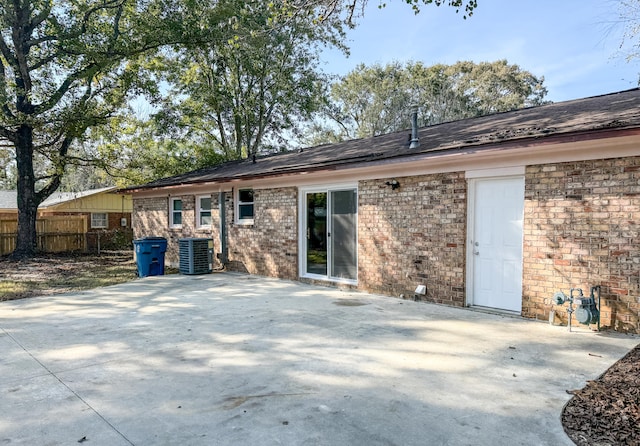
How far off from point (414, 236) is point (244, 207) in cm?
563

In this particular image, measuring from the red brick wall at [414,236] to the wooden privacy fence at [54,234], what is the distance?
14.6 m

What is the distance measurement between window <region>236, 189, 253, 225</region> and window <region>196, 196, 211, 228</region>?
152cm

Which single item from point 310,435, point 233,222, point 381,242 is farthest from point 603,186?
point 233,222

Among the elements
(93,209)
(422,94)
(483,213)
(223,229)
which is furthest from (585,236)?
(93,209)

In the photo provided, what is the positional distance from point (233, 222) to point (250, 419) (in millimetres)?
9054

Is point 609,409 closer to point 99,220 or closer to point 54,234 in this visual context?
point 54,234

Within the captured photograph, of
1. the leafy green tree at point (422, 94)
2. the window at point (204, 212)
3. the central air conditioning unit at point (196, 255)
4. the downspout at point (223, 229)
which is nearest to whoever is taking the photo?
the central air conditioning unit at point (196, 255)

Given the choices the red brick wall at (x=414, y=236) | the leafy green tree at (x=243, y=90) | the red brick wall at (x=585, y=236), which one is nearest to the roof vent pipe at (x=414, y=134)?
the red brick wall at (x=414, y=236)

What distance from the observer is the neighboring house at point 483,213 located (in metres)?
5.37

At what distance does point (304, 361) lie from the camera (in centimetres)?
436

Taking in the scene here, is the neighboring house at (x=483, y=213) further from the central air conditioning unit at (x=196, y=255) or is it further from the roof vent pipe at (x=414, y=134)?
the central air conditioning unit at (x=196, y=255)

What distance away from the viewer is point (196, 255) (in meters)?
11.5

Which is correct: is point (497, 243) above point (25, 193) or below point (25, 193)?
below

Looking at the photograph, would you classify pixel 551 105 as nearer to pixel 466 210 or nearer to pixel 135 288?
pixel 466 210
